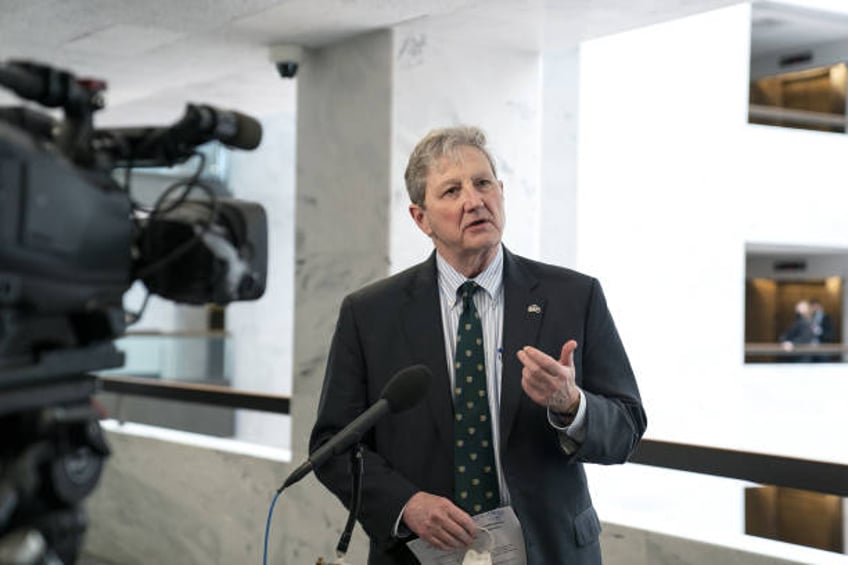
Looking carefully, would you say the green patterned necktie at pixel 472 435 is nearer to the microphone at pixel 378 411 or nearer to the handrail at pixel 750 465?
the microphone at pixel 378 411

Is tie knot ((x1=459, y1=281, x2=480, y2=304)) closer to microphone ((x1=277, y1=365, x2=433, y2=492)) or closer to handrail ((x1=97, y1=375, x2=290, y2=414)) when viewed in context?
microphone ((x1=277, y1=365, x2=433, y2=492))

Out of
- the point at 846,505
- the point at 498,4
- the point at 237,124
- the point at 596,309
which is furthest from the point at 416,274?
the point at 846,505

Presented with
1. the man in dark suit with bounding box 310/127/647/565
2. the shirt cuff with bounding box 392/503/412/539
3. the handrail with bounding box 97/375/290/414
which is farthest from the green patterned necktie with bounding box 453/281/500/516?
the handrail with bounding box 97/375/290/414

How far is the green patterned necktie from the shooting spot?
2.13 metres

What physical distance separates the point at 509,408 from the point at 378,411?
19.0 inches

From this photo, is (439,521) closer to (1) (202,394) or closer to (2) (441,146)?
(2) (441,146)

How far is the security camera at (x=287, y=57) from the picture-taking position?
14.4 feet

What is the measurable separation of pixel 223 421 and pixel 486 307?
9.81 meters

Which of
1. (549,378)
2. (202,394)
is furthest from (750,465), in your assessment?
(202,394)

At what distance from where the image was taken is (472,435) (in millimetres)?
2146

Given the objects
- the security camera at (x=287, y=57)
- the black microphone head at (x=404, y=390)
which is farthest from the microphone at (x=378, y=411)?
the security camera at (x=287, y=57)

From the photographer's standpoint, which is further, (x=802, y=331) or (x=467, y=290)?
(x=802, y=331)

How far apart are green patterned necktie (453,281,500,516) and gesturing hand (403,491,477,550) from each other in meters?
0.08

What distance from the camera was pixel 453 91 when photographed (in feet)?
13.7
